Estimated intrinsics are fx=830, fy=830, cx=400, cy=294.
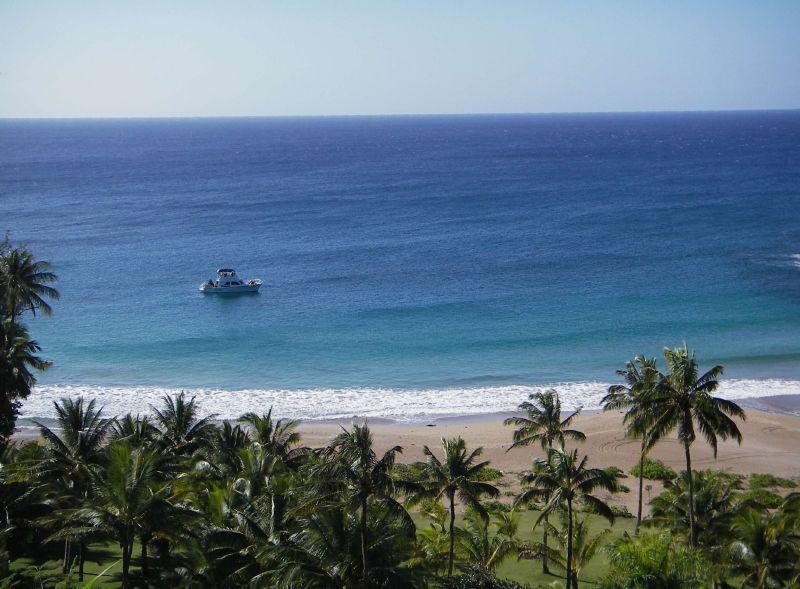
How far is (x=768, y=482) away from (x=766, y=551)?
19.4 m

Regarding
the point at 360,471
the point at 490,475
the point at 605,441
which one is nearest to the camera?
the point at 360,471

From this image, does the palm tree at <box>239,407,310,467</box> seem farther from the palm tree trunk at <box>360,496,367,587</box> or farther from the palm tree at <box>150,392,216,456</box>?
the palm tree trunk at <box>360,496,367,587</box>

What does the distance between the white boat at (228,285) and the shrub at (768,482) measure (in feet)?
166

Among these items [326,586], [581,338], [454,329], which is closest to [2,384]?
[326,586]

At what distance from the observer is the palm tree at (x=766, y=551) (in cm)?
2391

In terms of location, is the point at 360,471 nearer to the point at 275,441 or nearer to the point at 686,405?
the point at 275,441

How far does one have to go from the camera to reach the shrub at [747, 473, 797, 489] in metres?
41.4

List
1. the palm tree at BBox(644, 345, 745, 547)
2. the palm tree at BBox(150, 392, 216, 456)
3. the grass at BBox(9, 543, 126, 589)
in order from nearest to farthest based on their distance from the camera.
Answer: the grass at BBox(9, 543, 126, 589), the palm tree at BBox(644, 345, 745, 547), the palm tree at BBox(150, 392, 216, 456)

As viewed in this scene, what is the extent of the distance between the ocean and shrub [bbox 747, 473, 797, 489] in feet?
47.3


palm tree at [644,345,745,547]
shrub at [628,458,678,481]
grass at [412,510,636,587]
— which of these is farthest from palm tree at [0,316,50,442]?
shrub at [628,458,678,481]

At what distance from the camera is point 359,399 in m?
57.0

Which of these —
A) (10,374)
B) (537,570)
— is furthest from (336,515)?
(10,374)

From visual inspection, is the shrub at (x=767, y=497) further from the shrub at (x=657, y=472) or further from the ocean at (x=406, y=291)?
the ocean at (x=406, y=291)

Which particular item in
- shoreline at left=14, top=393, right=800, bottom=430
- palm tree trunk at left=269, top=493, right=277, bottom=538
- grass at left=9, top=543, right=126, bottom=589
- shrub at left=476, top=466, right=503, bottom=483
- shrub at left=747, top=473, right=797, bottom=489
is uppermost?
shoreline at left=14, top=393, right=800, bottom=430
